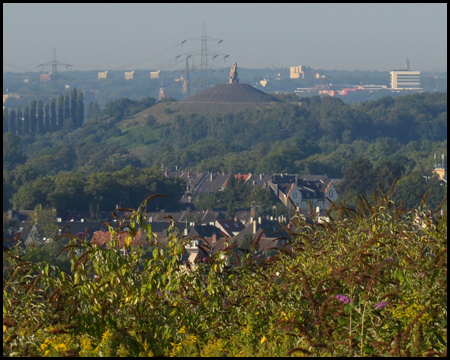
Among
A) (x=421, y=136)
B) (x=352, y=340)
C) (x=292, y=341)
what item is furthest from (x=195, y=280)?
(x=421, y=136)

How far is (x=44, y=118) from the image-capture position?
118 metres

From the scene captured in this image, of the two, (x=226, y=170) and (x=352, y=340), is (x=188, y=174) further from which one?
(x=352, y=340)

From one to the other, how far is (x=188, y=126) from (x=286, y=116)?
1182 cm

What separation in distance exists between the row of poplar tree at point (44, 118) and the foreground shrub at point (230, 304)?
357 ft

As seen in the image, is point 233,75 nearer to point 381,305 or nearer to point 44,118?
point 44,118

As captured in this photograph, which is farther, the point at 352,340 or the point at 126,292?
the point at 126,292

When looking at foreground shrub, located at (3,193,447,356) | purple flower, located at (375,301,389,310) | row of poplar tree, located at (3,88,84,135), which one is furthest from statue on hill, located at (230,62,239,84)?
purple flower, located at (375,301,389,310)

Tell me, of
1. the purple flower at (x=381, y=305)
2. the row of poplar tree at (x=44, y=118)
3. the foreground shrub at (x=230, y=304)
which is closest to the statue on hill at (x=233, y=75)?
the row of poplar tree at (x=44, y=118)

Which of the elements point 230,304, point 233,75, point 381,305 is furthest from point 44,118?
point 381,305

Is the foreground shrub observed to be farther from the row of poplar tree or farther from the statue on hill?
the statue on hill

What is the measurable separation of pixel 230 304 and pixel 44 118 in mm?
115562

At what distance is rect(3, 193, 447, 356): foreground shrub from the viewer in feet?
14.0

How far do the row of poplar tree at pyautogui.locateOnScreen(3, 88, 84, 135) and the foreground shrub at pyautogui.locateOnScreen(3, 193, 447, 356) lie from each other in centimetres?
10869

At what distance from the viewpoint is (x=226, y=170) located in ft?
270
